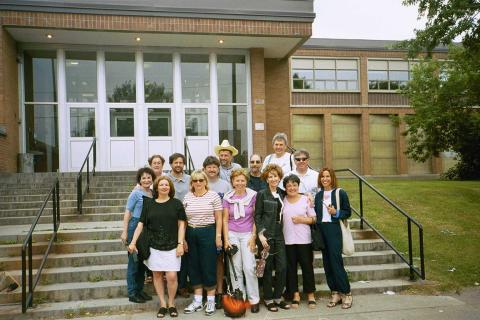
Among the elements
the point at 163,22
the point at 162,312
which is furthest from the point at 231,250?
the point at 163,22

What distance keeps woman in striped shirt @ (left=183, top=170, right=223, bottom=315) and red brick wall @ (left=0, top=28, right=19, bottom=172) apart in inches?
294

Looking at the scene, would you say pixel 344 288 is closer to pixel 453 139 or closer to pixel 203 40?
pixel 203 40

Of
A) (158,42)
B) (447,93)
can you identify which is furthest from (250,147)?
(447,93)

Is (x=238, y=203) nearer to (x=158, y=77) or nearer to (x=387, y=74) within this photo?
(x=158, y=77)

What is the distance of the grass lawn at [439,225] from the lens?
658 centimetres

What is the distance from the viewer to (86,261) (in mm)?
6402

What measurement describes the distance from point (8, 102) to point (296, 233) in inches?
Answer: 353

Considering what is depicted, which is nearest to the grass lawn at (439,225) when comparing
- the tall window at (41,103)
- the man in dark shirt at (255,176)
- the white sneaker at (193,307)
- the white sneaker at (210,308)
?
the man in dark shirt at (255,176)

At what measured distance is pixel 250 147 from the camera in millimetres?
13133

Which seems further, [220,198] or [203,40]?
[203,40]

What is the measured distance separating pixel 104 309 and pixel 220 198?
2.01 meters

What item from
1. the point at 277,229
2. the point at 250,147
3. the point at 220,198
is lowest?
the point at 277,229

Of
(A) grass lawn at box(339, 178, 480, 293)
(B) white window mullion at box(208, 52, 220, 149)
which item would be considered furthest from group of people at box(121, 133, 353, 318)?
(B) white window mullion at box(208, 52, 220, 149)

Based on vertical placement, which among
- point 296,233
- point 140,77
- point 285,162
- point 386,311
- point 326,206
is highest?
point 140,77
